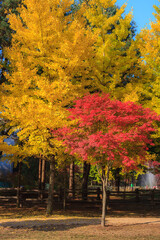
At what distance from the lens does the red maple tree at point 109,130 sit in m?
11.1

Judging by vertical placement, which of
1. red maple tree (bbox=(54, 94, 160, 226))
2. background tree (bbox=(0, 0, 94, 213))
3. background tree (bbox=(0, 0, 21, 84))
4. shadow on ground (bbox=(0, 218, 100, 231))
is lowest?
shadow on ground (bbox=(0, 218, 100, 231))

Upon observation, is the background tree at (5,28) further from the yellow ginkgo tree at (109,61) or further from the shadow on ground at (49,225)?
the shadow on ground at (49,225)

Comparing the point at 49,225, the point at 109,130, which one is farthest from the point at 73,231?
the point at 109,130

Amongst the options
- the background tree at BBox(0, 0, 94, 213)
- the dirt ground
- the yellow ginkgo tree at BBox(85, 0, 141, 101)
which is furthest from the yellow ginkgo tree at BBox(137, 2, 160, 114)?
the dirt ground

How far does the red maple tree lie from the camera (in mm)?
11133

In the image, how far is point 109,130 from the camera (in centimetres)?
1151

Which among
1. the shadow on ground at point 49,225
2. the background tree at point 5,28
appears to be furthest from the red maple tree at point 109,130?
the background tree at point 5,28

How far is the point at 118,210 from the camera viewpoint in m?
19.8

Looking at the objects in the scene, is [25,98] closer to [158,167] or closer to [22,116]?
[22,116]

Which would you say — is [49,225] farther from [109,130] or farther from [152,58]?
[152,58]

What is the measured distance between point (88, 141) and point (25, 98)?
4263 mm

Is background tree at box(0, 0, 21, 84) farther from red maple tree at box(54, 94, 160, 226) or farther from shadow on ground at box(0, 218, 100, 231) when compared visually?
shadow on ground at box(0, 218, 100, 231)

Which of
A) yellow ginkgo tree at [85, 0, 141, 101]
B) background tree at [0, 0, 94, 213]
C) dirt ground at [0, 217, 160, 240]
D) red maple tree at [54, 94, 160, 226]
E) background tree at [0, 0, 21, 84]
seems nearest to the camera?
dirt ground at [0, 217, 160, 240]

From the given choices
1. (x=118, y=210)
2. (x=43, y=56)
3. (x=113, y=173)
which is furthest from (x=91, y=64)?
(x=113, y=173)
